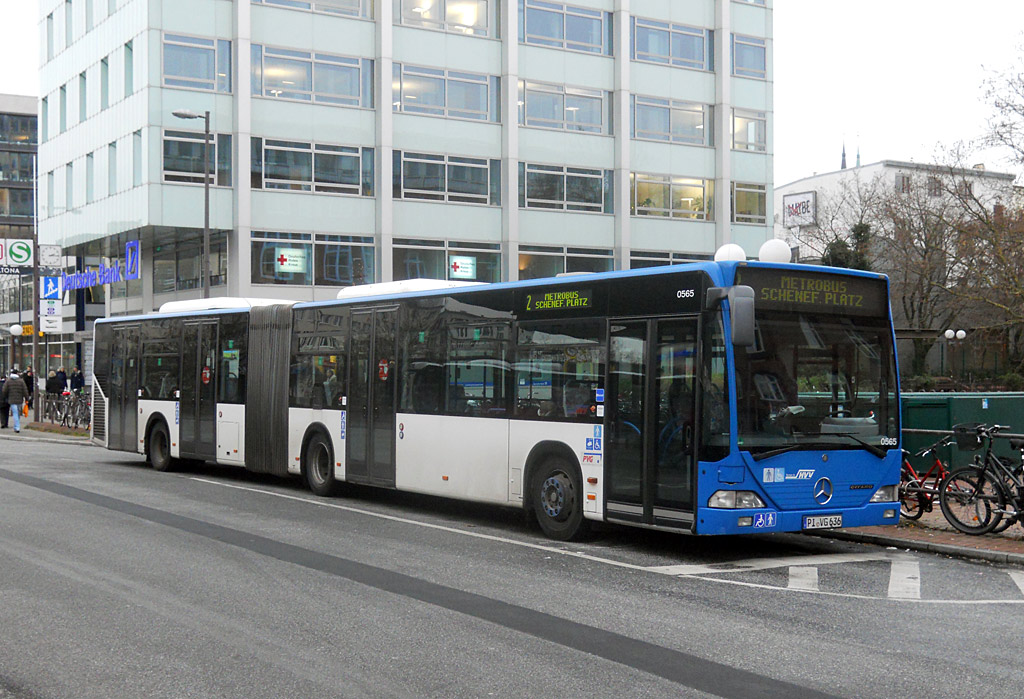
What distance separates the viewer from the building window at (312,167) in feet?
121

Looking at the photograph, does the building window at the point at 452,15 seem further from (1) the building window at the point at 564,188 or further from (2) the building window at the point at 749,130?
(2) the building window at the point at 749,130

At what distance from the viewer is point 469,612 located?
329 inches

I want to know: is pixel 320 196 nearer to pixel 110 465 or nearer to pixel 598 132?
pixel 598 132

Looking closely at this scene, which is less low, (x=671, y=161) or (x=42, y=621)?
(x=671, y=161)

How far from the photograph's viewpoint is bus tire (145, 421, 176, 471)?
829 inches

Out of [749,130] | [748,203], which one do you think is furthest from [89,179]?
[749,130]

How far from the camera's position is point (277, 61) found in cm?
3722

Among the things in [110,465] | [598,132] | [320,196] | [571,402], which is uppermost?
[598,132]

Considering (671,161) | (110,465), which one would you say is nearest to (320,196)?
(671,161)

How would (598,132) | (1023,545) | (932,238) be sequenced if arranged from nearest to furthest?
(1023,545) → (598,132) → (932,238)

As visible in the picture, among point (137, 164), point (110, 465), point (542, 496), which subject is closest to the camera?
point (542, 496)

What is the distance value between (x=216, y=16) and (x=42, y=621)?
31632 mm

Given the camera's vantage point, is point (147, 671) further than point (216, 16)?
No

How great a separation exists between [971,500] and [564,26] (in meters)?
32.5
